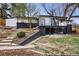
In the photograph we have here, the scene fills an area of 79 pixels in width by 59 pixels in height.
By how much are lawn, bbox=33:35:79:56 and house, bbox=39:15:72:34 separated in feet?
0.24

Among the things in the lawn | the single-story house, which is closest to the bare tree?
the single-story house

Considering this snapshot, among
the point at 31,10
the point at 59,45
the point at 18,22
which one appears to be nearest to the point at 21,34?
the point at 18,22

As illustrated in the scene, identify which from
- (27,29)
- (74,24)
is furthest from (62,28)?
(27,29)

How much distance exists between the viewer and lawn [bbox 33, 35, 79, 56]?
148 inches

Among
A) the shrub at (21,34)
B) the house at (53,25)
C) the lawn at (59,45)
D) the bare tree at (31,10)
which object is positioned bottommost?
the lawn at (59,45)

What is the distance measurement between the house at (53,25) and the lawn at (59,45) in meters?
0.07

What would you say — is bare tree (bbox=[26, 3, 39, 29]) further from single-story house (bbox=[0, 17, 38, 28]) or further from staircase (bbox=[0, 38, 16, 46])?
staircase (bbox=[0, 38, 16, 46])

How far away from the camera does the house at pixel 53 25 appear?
377 cm

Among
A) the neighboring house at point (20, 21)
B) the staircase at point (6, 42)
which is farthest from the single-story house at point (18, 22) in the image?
the staircase at point (6, 42)

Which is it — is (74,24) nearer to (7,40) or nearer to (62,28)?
(62,28)

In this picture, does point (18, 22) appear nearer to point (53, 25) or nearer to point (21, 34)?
point (21, 34)

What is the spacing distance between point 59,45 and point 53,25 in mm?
227

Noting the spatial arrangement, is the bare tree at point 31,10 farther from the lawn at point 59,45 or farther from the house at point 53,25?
the lawn at point 59,45

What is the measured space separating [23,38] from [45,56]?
0.31m
